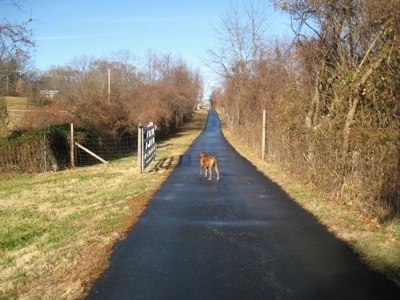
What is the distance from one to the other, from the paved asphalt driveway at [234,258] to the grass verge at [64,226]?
0.36m

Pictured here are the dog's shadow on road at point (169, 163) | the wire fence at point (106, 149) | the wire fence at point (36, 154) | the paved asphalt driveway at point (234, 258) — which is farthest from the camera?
the wire fence at point (106, 149)

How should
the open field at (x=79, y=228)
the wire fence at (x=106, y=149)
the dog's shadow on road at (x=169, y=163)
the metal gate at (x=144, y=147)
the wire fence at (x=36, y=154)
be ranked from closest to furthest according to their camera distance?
the open field at (x=79, y=228), the metal gate at (x=144, y=147), the dog's shadow on road at (x=169, y=163), the wire fence at (x=36, y=154), the wire fence at (x=106, y=149)

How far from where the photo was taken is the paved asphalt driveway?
4688mm

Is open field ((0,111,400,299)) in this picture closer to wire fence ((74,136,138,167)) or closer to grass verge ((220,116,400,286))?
grass verge ((220,116,400,286))

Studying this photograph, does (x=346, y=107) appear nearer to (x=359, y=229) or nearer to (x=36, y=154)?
(x=359, y=229)

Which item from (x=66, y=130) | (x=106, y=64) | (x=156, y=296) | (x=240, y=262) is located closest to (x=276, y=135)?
(x=66, y=130)

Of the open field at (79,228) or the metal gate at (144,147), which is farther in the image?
the metal gate at (144,147)

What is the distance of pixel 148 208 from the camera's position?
929 cm

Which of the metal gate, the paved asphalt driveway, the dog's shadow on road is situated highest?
the metal gate

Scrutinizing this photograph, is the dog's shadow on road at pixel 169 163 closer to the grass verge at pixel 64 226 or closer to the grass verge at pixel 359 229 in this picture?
the grass verge at pixel 64 226

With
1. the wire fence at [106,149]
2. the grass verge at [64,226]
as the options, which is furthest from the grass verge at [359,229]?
the wire fence at [106,149]

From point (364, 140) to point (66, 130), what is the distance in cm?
1466

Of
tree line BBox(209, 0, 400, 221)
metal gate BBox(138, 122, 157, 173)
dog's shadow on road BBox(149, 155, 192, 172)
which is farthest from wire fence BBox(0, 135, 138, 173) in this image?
tree line BBox(209, 0, 400, 221)

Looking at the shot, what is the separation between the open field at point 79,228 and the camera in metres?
5.29
